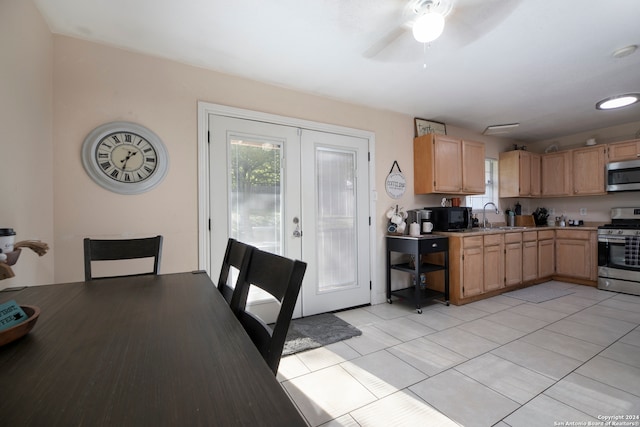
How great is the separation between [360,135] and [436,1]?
177cm

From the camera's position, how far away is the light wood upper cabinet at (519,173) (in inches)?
183

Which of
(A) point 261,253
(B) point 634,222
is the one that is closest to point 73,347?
(A) point 261,253

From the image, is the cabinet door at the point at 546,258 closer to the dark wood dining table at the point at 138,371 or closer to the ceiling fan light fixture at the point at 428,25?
the ceiling fan light fixture at the point at 428,25

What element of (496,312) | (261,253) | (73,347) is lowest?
(496,312)

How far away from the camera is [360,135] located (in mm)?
3383

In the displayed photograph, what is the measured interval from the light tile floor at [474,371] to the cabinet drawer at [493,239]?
89 cm

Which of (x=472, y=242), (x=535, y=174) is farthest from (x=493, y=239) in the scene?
(x=535, y=174)

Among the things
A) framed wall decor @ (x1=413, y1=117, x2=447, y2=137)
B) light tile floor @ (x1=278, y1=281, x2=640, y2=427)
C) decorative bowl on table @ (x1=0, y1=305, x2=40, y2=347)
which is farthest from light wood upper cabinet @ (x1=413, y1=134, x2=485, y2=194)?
decorative bowl on table @ (x1=0, y1=305, x2=40, y2=347)

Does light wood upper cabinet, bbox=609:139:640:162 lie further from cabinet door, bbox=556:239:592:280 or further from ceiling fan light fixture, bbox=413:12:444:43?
ceiling fan light fixture, bbox=413:12:444:43

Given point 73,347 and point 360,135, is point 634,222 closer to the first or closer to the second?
point 360,135

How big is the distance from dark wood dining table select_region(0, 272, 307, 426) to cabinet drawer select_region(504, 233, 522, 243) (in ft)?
13.6

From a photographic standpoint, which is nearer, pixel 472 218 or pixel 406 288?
pixel 406 288

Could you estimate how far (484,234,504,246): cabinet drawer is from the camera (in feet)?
11.9

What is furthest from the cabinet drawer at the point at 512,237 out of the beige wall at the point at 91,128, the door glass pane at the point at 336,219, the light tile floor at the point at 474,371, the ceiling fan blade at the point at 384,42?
the beige wall at the point at 91,128
